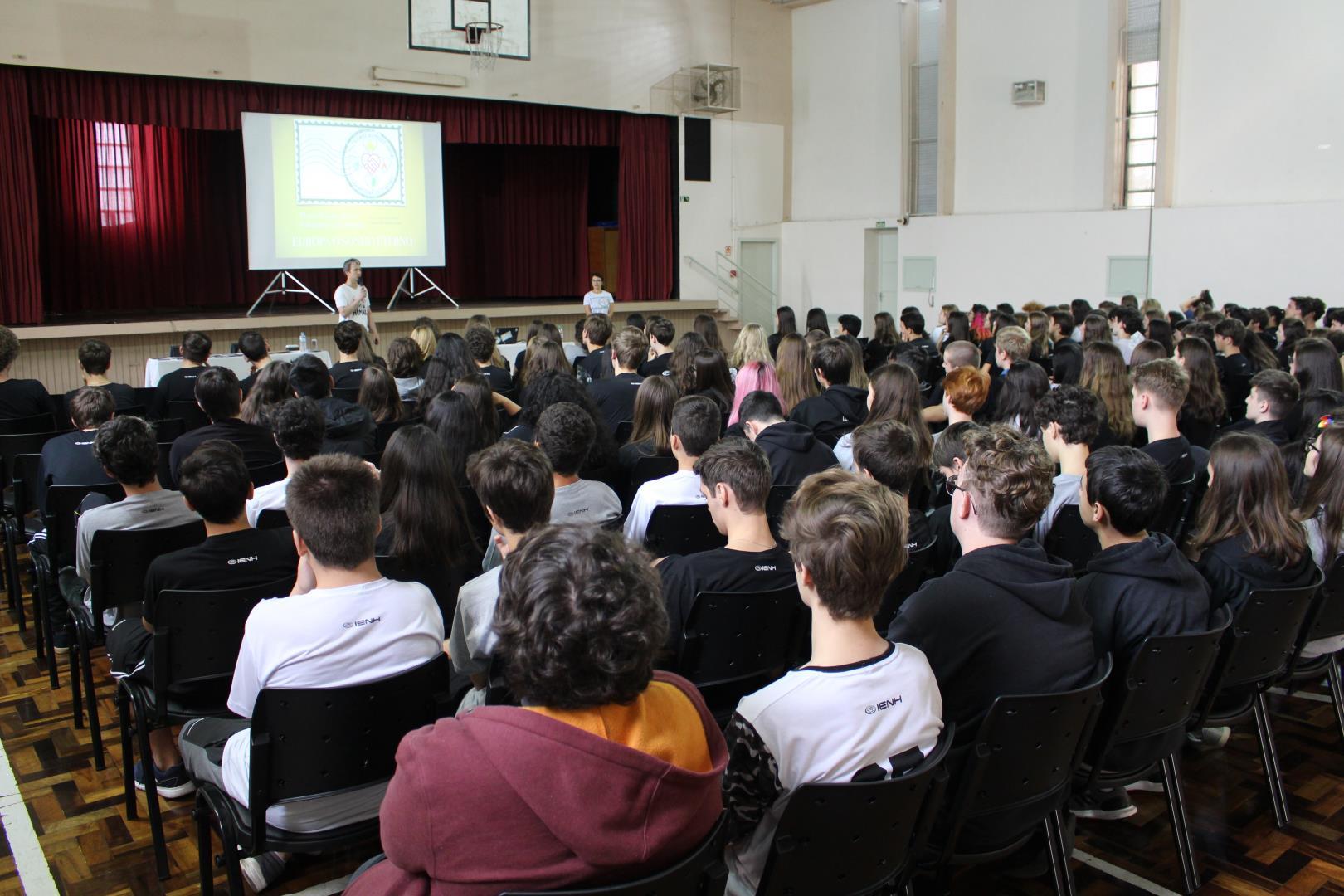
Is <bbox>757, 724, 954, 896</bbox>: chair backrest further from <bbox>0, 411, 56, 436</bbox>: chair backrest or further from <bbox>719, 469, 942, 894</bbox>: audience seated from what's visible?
<bbox>0, 411, 56, 436</bbox>: chair backrest

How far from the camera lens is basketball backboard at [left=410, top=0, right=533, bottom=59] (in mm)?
12008

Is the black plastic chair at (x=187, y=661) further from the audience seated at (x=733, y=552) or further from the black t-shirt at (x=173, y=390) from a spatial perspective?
the black t-shirt at (x=173, y=390)

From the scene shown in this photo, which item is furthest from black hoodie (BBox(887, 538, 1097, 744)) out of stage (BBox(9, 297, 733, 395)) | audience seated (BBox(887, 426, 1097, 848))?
stage (BBox(9, 297, 733, 395))

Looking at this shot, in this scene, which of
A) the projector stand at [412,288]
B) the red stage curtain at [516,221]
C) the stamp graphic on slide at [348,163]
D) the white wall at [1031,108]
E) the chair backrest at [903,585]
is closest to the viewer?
the chair backrest at [903,585]

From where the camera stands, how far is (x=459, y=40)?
1230 centimetres

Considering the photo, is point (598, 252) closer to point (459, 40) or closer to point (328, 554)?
point (459, 40)

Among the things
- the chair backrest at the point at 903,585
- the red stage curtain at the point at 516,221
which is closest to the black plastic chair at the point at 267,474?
the chair backrest at the point at 903,585

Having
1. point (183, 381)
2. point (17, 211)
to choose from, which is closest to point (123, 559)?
point (183, 381)

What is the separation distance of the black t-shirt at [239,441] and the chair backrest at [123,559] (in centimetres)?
97

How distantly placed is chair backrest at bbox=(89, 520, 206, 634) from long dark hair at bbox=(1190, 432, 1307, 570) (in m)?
3.18

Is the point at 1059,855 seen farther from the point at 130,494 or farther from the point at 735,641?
the point at 130,494

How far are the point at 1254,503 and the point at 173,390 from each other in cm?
611

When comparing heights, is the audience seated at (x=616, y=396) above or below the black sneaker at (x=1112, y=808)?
above

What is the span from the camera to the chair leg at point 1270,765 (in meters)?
3.07
